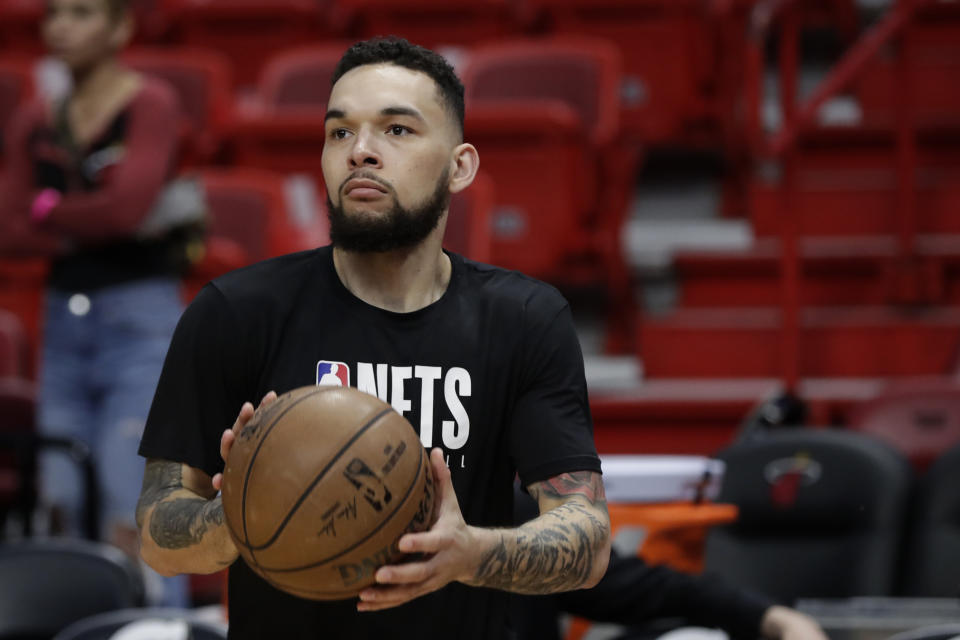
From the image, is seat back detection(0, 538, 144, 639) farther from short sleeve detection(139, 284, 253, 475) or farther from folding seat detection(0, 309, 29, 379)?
folding seat detection(0, 309, 29, 379)

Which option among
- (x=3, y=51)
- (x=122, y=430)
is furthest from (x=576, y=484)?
(x=3, y=51)

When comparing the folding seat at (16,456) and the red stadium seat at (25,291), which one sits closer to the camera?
the folding seat at (16,456)

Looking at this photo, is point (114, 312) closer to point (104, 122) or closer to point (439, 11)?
point (104, 122)

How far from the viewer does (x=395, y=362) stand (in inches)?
77.7

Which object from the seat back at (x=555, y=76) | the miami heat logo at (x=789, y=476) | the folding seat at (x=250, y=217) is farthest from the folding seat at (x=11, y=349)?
the miami heat logo at (x=789, y=476)

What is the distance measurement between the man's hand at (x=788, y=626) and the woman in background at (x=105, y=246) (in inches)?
60.3

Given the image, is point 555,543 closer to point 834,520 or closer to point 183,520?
point 183,520

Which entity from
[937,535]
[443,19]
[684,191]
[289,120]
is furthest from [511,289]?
[443,19]

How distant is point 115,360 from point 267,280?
5.20 ft

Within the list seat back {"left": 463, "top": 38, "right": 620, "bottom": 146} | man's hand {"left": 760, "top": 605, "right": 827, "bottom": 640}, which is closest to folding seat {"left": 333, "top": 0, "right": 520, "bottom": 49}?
seat back {"left": 463, "top": 38, "right": 620, "bottom": 146}

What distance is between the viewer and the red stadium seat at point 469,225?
4.64 metres

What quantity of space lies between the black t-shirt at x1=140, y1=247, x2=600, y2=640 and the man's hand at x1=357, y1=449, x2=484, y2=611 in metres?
0.27
